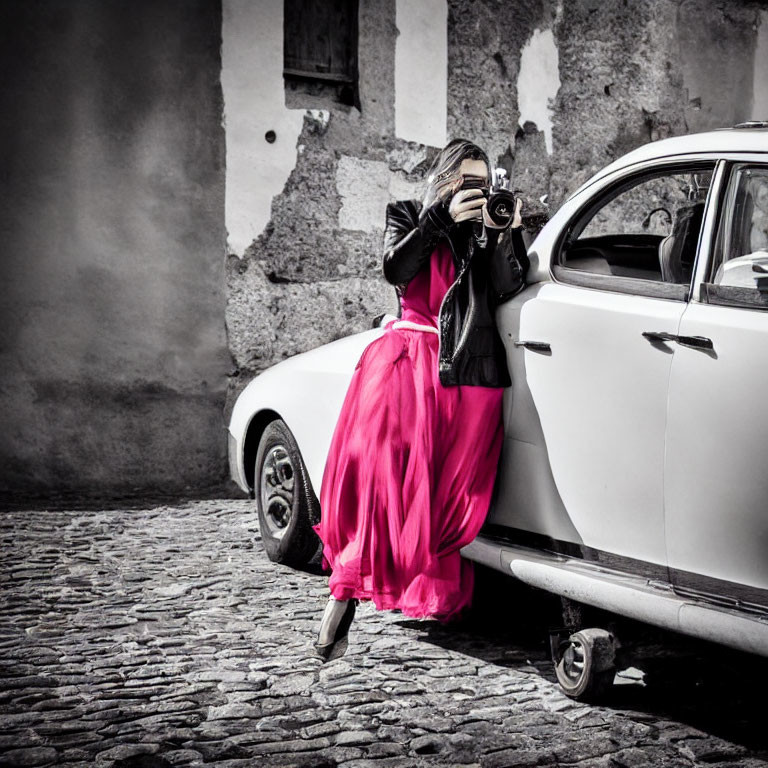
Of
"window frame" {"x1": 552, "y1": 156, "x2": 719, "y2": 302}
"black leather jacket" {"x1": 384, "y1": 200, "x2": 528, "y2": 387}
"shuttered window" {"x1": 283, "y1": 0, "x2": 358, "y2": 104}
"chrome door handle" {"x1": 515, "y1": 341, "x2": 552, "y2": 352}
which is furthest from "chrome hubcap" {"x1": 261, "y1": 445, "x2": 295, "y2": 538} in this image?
"shuttered window" {"x1": 283, "y1": 0, "x2": 358, "y2": 104}

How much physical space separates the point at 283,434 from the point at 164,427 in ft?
8.63

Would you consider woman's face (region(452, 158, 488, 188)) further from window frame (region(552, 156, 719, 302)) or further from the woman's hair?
window frame (region(552, 156, 719, 302))

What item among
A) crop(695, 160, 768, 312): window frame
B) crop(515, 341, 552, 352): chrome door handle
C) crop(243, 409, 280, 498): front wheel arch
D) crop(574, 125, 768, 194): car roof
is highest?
crop(574, 125, 768, 194): car roof

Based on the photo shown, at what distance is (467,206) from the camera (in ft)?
13.8

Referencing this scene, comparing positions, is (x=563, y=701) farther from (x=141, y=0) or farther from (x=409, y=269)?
(x=141, y=0)

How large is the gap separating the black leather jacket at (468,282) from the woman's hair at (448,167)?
12cm

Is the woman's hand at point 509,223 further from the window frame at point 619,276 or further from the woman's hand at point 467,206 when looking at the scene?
the window frame at point 619,276

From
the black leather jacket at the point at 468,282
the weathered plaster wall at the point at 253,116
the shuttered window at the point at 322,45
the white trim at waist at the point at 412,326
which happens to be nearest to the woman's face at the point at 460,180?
the black leather jacket at the point at 468,282

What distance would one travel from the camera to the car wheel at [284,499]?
17.4 ft

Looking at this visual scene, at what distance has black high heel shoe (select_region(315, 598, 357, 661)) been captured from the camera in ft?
13.7

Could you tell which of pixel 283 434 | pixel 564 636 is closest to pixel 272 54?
pixel 283 434

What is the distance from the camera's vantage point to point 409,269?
425cm

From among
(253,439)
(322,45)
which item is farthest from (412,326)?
(322,45)

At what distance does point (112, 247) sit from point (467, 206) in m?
4.13
